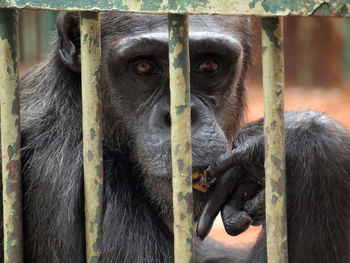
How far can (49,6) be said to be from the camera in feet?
7.36

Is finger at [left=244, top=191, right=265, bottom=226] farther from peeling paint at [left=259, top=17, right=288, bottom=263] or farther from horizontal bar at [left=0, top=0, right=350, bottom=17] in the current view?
horizontal bar at [left=0, top=0, right=350, bottom=17]

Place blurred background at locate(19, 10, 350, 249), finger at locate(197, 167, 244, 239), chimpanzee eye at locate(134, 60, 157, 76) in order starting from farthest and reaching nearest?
blurred background at locate(19, 10, 350, 249)
chimpanzee eye at locate(134, 60, 157, 76)
finger at locate(197, 167, 244, 239)

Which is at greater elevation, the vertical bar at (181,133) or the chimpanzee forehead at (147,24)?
the chimpanzee forehead at (147,24)

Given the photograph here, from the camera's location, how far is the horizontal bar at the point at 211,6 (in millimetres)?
1767

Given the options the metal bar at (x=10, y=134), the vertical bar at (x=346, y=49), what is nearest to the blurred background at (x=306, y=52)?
the vertical bar at (x=346, y=49)

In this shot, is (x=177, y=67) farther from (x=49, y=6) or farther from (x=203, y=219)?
(x=203, y=219)

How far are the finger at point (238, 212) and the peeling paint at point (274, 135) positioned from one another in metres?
0.35

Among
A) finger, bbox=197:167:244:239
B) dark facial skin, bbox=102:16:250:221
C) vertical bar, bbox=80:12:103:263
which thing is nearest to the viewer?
vertical bar, bbox=80:12:103:263

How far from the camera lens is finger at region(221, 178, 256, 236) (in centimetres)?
241

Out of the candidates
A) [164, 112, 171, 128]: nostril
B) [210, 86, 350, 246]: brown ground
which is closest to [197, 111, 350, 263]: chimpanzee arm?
[164, 112, 171, 128]: nostril

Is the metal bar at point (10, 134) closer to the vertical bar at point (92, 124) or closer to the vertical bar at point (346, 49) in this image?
the vertical bar at point (92, 124)

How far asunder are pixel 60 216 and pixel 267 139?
1.17 metres

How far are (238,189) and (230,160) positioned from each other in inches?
5.7

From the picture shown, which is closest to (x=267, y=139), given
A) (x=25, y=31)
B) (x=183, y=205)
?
(x=183, y=205)
